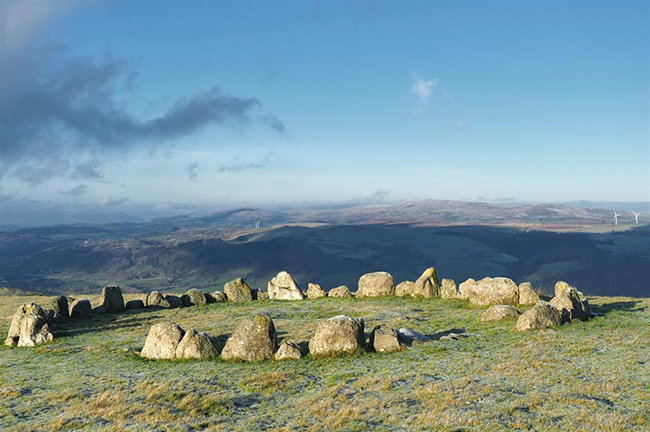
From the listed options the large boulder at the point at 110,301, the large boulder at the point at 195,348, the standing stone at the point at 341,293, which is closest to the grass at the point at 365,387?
the large boulder at the point at 195,348

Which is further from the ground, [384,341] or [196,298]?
[384,341]

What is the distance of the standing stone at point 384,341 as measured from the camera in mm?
23703

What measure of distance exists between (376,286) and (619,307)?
20681 millimetres

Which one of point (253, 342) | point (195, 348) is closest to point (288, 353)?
point (253, 342)

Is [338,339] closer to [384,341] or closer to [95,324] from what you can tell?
[384,341]

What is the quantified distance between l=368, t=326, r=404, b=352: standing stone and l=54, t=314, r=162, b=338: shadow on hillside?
20401 mm

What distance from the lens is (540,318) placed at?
2731cm

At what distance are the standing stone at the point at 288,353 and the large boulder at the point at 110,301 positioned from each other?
24.8 metres

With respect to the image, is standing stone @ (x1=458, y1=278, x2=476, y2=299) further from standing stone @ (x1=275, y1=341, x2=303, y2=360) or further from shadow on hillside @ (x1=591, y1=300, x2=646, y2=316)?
standing stone @ (x1=275, y1=341, x2=303, y2=360)

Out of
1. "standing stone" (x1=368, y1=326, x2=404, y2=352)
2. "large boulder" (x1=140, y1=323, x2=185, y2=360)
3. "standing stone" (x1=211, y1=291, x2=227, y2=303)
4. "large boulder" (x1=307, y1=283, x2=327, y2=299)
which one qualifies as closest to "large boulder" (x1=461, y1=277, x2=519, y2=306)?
"large boulder" (x1=307, y1=283, x2=327, y2=299)

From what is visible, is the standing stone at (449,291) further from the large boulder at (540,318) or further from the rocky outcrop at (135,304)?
the rocky outcrop at (135,304)

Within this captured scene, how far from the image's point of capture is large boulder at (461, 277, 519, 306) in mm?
36906

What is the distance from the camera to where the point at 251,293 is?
47750mm

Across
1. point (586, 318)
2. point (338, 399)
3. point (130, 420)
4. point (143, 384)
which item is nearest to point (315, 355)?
point (338, 399)
